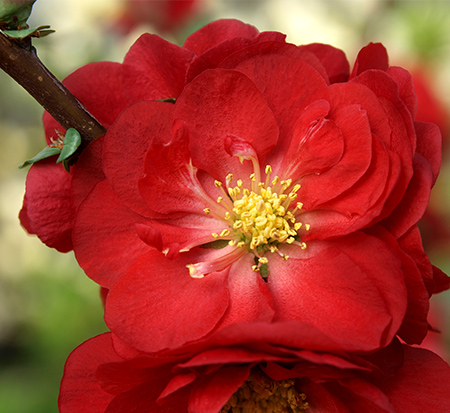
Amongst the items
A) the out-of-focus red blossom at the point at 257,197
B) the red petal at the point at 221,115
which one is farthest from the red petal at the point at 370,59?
the red petal at the point at 221,115

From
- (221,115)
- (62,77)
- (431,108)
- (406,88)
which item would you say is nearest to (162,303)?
(221,115)

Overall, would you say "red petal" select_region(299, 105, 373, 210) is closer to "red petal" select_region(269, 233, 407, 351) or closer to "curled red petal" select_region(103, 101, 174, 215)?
"red petal" select_region(269, 233, 407, 351)

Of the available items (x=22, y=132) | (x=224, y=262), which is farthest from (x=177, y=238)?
(x=22, y=132)

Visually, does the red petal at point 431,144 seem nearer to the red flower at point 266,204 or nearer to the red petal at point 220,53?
the red flower at point 266,204

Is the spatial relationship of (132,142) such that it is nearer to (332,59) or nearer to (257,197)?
(257,197)

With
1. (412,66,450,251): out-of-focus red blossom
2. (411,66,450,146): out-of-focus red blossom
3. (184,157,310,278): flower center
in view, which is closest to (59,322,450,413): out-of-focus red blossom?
(184,157,310,278): flower center
